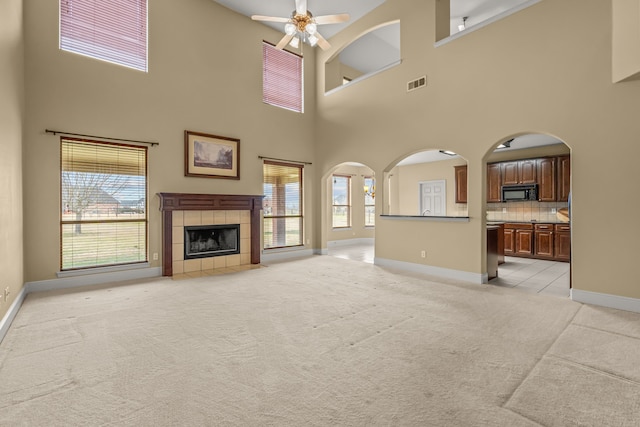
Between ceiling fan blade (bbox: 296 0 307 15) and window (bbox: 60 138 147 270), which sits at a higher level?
ceiling fan blade (bbox: 296 0 307 15)

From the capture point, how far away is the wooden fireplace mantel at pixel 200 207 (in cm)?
540

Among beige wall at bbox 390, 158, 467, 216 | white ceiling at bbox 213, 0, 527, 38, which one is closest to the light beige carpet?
white ceiling at bbox 213, 0, 527, 38

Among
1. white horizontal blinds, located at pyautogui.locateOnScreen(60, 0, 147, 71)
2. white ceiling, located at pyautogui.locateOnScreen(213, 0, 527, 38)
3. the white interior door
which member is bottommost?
the white interior door

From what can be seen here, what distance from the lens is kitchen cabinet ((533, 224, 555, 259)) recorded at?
698 centimetres

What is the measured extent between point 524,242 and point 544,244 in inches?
16.2

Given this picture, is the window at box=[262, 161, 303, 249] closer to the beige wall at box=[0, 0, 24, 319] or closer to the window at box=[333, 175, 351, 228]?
the window at box=[333, 175, 351, 228]

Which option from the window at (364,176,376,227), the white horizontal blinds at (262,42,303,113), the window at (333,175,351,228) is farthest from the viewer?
the window at (364,176,376,227)

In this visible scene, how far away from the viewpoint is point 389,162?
6152 mm

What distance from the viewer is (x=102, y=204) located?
16.0 ft

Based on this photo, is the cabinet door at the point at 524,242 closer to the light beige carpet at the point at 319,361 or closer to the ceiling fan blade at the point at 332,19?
the light beige carpet at the point at 319,361

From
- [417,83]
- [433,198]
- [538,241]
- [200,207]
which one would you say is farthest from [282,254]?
[538,241]

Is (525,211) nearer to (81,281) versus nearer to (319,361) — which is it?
(319,361)

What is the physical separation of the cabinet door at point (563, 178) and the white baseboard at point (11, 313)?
989 cm

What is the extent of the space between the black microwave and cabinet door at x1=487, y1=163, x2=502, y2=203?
15cm
